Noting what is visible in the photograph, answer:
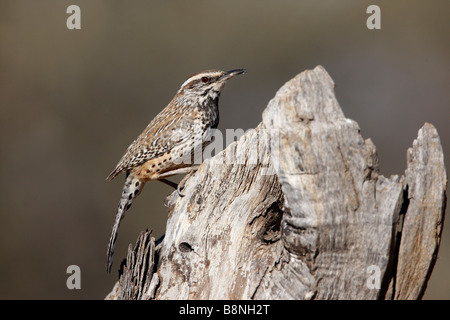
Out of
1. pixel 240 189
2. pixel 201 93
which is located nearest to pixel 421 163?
pixel 240 189

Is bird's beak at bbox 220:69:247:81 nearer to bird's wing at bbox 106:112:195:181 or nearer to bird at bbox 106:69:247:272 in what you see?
bird at bbox 106:69:247:272

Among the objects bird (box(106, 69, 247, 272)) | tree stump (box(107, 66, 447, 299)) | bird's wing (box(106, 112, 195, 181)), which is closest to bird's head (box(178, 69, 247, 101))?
bird (box(106, 69, 247, 272))

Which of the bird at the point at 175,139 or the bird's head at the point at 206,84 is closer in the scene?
the bird at the point at 175,139

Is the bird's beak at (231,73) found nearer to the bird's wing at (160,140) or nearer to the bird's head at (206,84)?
the bird's head at (206,84)

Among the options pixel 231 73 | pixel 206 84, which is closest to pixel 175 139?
pixel 206 84

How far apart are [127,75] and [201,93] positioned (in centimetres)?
361

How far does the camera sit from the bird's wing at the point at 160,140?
4.36 metres

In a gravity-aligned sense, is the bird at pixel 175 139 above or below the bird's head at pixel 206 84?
below

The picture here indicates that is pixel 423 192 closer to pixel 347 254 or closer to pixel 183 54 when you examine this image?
pixel 347 254

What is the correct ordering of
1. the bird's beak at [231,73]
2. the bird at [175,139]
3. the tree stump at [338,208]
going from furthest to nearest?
1. the bird's beak at [231,73]
2. the bird at [175,139]
3. the tree stump at [338,208]

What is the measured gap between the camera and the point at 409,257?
8.88 feet

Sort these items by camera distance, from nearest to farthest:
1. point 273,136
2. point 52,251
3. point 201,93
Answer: point 273,136 → point 201,93 → point 52,251

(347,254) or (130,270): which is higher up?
(347,254)

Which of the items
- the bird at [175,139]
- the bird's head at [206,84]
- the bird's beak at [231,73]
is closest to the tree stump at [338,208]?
the bird at [175,139]
